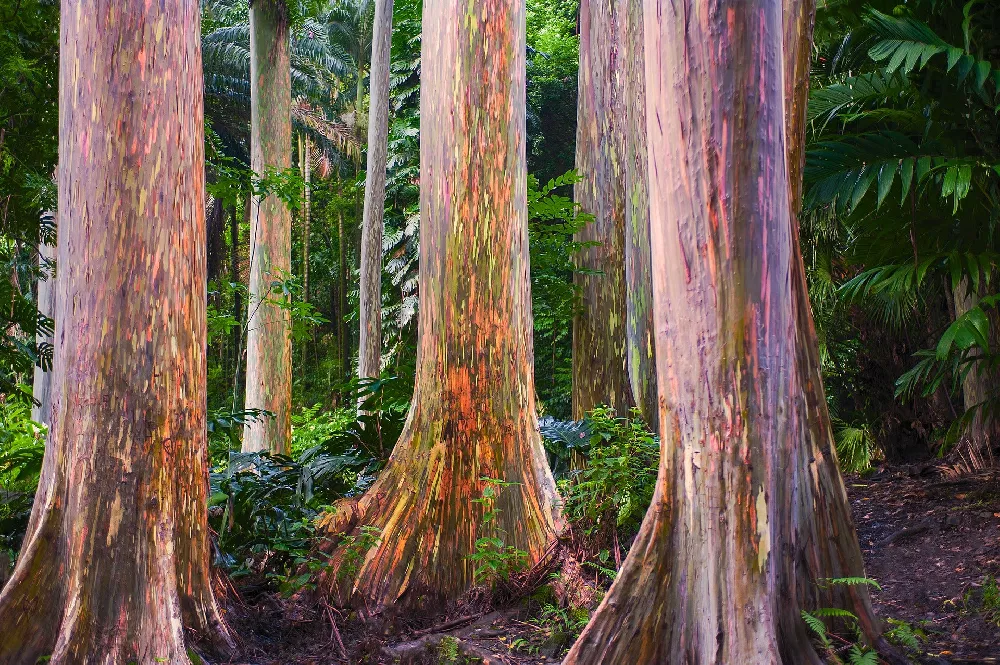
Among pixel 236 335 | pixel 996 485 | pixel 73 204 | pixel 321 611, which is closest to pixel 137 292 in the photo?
pixel 73 204

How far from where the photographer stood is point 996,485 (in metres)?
6.24

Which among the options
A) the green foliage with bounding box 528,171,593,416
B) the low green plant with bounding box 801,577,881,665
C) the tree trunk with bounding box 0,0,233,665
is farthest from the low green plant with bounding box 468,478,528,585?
the green foliage with bounding box 528,171,593,416

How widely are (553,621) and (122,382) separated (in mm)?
2614

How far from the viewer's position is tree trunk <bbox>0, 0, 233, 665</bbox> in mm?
3945

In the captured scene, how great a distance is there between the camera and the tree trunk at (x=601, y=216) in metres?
8.77

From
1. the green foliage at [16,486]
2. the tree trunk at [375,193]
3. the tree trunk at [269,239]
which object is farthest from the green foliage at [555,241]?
the tree trunk at [375,193]

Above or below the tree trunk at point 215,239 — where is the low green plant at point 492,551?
below

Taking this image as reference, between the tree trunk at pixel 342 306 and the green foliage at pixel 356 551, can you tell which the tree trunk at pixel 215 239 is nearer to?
the tree trunk at pixel 342 306

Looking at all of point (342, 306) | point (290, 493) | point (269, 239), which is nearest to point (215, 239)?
point (342, 306)

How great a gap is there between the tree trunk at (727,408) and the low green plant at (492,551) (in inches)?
65.2

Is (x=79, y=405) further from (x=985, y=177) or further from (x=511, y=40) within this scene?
(x=985, y=177)

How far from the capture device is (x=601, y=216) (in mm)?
9344

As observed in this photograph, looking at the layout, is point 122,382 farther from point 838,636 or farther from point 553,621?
point 838,636

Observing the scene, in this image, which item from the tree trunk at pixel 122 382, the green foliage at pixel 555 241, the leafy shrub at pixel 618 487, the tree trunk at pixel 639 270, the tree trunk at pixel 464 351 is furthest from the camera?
the green foliage at pixel 555 241
